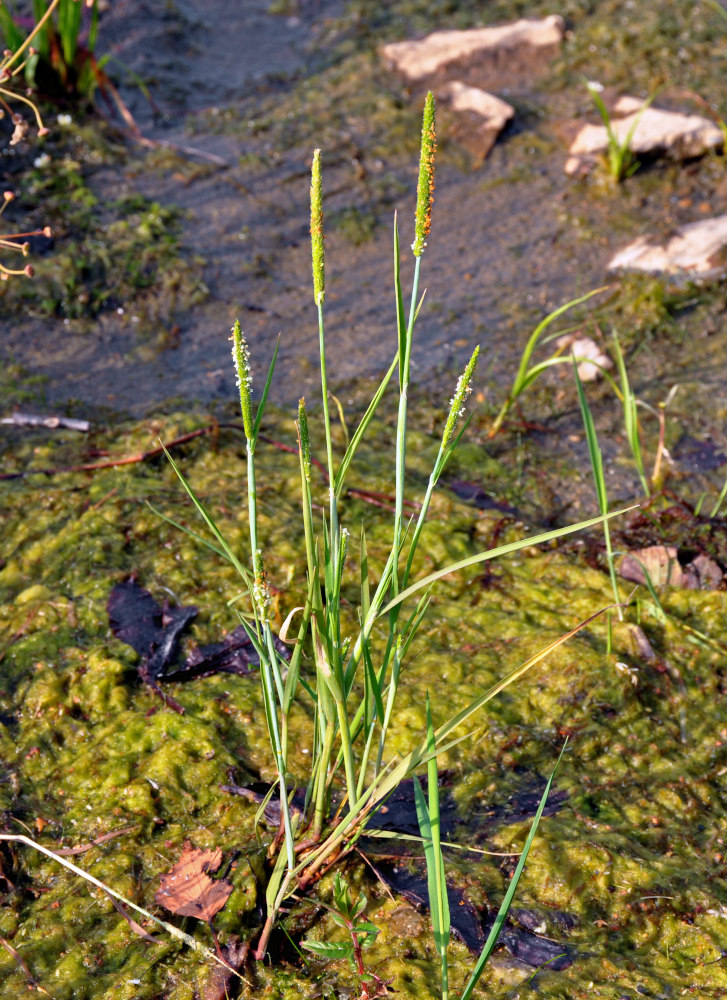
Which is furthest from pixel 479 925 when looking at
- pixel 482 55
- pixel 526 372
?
pixel 482 55

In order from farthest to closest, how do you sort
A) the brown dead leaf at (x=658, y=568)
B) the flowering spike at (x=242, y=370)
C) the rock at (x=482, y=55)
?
the rock at (x=482, y=55)
the brown dead leaf at (x=658, y=568)
the flowering spike at (x=242, y=370)

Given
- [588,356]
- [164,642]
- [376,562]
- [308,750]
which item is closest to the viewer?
[308,750]

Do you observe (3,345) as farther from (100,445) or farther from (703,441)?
(703,441)

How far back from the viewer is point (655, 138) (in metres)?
3.55

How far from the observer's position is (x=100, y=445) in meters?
2.46

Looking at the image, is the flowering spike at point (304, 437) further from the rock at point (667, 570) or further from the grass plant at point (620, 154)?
the grass plant at point (620, 154)

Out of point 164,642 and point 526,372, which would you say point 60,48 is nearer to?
point 526,372

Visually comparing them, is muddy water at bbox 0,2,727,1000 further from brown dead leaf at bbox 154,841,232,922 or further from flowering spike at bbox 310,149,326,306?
flowering spike at bbox 310,149,326,306

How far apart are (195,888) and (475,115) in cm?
361

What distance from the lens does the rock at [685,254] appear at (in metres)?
3.15

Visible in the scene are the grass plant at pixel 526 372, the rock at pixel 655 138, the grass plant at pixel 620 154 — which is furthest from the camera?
the rock at pixel 655 138

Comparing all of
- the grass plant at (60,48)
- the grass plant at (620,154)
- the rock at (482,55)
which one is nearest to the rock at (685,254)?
the grass plant at (620,154)

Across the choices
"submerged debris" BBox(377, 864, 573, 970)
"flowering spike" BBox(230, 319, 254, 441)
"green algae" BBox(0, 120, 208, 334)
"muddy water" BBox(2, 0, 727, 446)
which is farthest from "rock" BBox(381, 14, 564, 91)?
"submerged debris" BBox(377, 864, 573, 970)

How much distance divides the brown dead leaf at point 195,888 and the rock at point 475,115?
3357 mm
